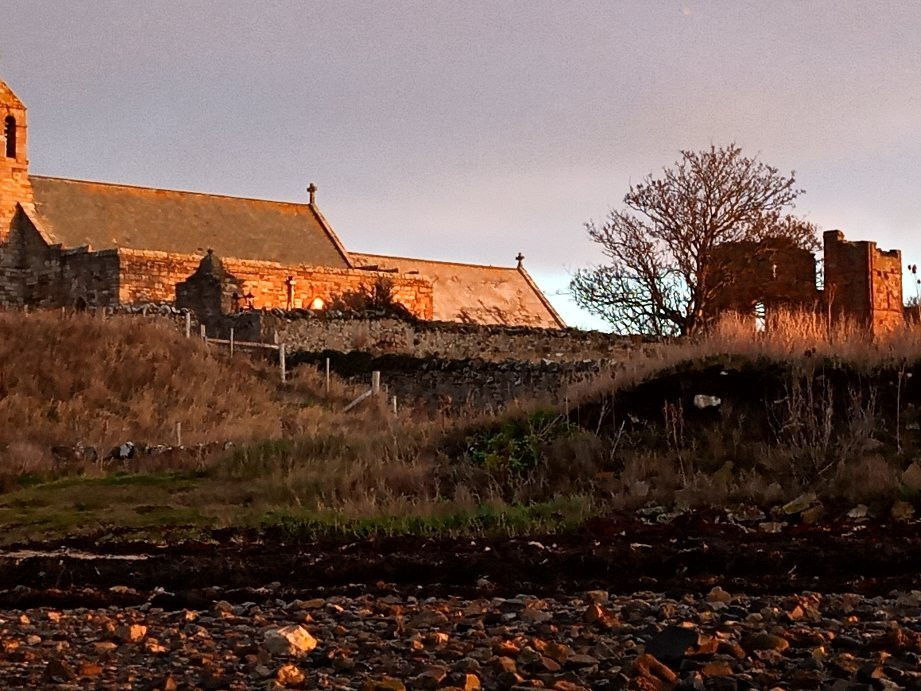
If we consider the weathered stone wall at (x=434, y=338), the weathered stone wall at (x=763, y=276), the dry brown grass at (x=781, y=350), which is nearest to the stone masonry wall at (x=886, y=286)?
the weathered stone wall at (x=763, y=276)

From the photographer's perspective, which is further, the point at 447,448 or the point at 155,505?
the point at 447,448

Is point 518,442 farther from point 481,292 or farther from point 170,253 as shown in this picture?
point 481,292

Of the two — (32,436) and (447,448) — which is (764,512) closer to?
(447,448)

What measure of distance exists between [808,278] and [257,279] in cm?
1974

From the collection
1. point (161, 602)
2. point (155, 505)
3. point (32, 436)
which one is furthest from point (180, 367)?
point (161, 602)

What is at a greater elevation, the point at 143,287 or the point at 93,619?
the point at 143,287

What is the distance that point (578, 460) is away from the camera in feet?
47.6

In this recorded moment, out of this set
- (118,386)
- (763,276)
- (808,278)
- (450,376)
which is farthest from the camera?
(808,278)

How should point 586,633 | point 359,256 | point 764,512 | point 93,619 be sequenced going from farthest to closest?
point 359,256 → point 764,512 → point 93,619 → point 586,633

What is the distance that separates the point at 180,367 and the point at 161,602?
20.0m

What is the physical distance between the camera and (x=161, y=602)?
318 inches

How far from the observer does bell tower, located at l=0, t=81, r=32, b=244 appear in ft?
147

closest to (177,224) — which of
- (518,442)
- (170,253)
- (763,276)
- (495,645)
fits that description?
(170,253)

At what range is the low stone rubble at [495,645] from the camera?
5.19 metres
